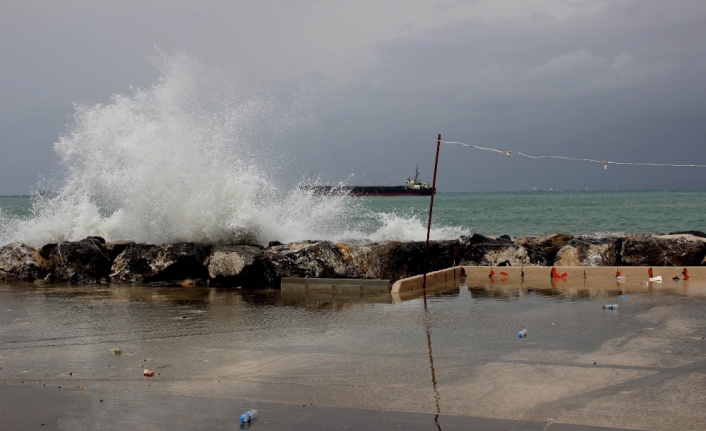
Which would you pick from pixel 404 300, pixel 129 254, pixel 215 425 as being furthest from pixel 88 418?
pixel 129 254

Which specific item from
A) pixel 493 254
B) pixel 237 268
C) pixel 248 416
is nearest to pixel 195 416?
pixel 248 416

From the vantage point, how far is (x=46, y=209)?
20.2 metres

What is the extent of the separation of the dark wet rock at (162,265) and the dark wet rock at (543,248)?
7188mm

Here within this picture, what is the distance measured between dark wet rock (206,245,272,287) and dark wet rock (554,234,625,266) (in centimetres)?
631

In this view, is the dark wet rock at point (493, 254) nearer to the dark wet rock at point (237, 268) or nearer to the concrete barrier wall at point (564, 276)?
the concrete barrier wall at point (564, 276)

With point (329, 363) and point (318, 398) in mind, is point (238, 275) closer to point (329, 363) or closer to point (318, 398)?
point (329, 363)

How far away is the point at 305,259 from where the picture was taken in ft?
46.7

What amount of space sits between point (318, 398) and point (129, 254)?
10.6 m

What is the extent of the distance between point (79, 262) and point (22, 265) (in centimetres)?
152

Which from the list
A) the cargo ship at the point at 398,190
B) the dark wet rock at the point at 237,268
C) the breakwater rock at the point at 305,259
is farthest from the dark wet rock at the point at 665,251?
the cargo ship at the point at 398,190

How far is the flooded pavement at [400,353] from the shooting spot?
5.37 m

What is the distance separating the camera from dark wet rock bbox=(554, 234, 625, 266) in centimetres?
1431

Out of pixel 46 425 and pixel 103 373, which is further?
pixel 103 373

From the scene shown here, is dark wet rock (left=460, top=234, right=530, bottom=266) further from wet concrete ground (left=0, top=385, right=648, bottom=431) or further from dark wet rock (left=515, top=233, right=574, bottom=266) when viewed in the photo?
wet concrete ground (left=0, top=385, right=648, bottom=431)
